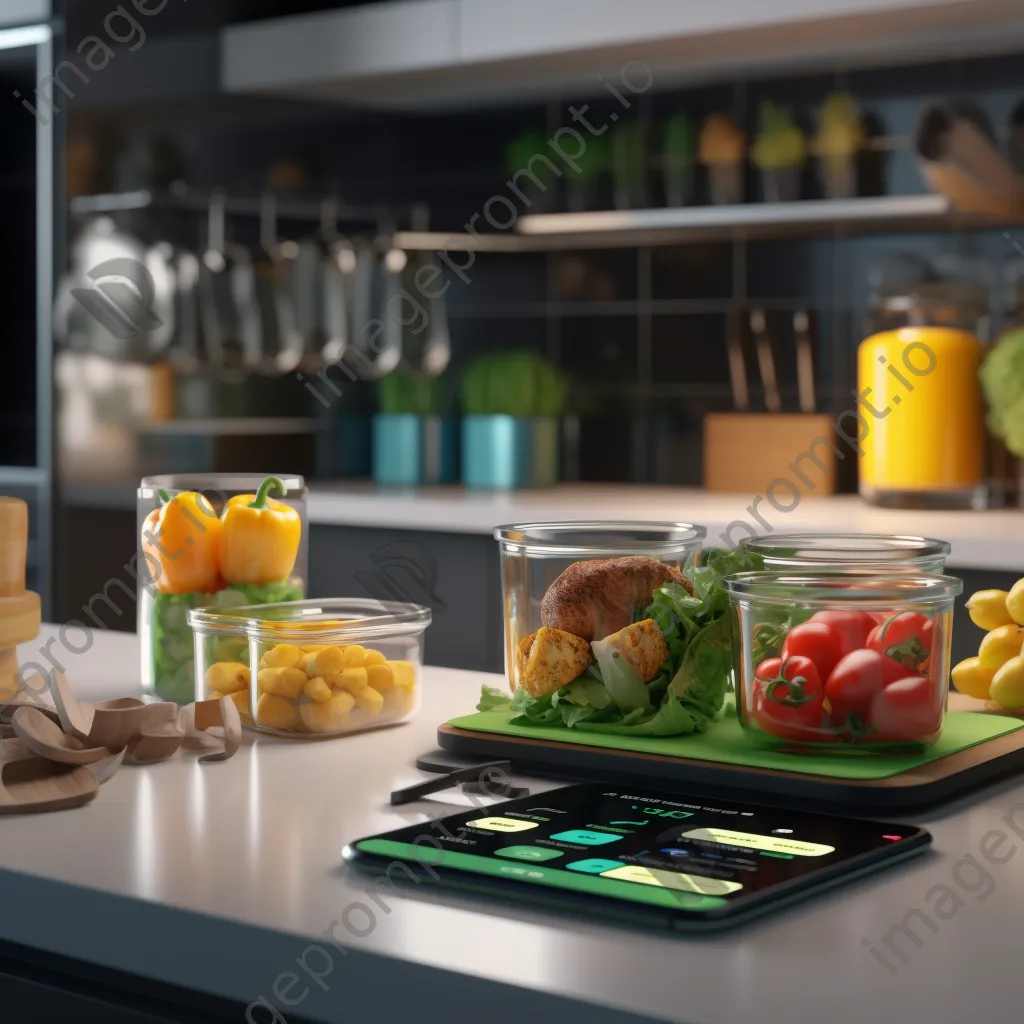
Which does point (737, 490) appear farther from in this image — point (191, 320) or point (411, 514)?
point (191, 320)

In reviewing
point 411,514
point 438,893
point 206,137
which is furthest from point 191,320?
point 438,893

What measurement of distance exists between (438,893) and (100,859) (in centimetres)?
19

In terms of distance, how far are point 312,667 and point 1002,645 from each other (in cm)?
49

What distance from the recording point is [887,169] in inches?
112

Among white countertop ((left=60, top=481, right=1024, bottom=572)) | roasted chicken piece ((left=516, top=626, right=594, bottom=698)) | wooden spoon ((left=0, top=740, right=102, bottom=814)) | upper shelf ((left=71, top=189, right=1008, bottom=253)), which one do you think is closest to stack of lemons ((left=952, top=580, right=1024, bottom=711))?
roasted chicken piece ((left=516, top=626, right=594, bottom=698))

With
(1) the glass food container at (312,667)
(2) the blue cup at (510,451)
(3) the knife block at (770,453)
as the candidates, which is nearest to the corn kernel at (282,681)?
(1) the glass food container at (312,667)

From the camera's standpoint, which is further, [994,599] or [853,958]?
[994,599]

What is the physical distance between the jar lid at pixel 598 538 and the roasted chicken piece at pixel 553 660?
0.08 meters

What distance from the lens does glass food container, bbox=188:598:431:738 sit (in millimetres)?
1126

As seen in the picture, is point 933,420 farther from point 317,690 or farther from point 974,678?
point 317,690

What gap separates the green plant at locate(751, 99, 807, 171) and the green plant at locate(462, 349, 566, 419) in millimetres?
560

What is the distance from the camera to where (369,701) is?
1158 mm

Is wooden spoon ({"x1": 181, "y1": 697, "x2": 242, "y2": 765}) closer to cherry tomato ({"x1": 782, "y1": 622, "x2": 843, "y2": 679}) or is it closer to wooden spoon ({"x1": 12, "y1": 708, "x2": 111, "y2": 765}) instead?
wooden spoon ({"x1": 12, "y1": 708, "x2": 111, "y2": 765})

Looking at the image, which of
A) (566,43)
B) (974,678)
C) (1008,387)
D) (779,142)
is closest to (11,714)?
(974,678)
